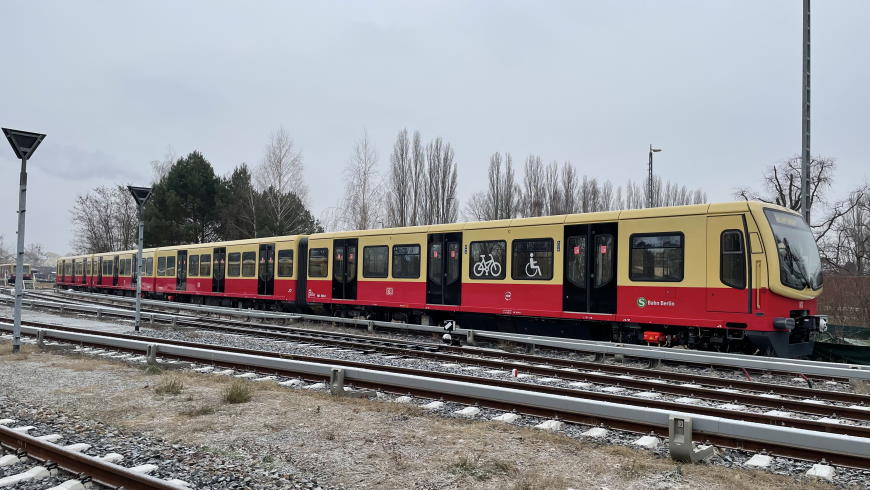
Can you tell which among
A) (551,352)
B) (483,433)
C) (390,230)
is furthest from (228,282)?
(483,433)

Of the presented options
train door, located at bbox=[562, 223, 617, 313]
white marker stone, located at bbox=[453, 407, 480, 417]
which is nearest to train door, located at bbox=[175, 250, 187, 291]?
train door, located at bbox=[562, 223, 617, 313]

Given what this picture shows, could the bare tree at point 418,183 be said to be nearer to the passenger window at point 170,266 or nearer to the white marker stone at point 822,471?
the passenger window at point 170,266

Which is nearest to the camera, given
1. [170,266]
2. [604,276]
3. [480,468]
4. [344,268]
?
[480,468]

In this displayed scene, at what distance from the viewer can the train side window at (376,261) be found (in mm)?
18391

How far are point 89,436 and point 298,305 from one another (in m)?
16.1

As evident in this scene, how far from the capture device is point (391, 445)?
5914mm

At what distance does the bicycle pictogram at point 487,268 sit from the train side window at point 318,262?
6.44m

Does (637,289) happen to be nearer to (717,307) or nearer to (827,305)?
(717,307)

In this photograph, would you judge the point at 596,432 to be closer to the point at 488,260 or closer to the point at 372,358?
the point at 372,358

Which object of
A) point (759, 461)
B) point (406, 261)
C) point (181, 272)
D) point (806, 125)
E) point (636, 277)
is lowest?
point (759, 461)

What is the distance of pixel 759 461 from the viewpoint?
545 centimetres

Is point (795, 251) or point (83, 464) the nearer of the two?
point (83, 464)

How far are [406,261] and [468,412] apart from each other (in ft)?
35.0

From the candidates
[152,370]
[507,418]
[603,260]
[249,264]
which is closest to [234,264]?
[249,264]
